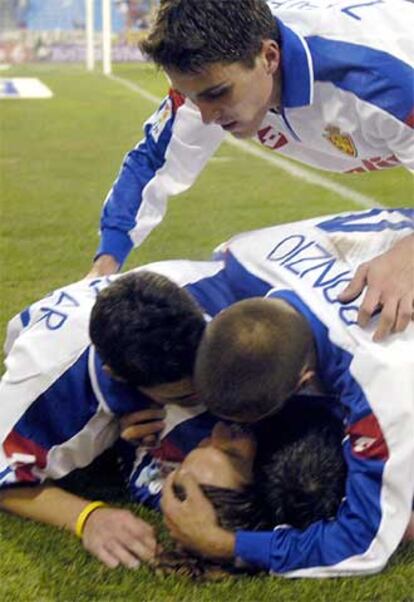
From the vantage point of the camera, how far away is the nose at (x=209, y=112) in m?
2.70

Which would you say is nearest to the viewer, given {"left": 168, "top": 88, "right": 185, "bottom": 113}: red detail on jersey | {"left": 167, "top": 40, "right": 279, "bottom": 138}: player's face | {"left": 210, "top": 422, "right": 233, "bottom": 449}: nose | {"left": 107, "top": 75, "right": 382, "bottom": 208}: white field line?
{"left": 210, "top": 422, "right": 233, "bottom": 449}: nose

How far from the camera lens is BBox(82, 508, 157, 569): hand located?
8.18 feet

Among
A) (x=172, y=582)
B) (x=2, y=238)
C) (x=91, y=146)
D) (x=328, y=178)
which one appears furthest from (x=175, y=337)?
(x=91, y=146)

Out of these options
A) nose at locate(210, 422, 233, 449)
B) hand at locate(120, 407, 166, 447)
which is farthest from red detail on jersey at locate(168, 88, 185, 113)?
nose at locate(210, 422, 233, 449)

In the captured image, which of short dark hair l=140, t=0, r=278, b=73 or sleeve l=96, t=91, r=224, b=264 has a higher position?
short dark hair l=140, t=0, r=278, b=73

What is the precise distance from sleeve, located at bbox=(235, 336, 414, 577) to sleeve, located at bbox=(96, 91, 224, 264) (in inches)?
51.1

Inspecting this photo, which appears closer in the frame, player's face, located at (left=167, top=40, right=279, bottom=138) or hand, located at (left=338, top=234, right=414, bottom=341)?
hand, located at (left=338, top=234, right=414, bottom=341)

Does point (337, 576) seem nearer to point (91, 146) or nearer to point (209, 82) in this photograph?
point (209, 82)

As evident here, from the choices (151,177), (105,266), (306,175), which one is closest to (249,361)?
(105,266)

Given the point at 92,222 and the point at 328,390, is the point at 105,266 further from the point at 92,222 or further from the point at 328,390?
the point at 92,222

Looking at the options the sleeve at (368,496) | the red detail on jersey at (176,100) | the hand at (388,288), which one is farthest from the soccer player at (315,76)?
the red detail on jersey at (176,100)

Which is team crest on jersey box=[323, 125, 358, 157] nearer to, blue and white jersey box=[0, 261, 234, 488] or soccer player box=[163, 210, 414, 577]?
soccer player box=[163, 210, 414, 577]

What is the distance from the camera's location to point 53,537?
2.61m

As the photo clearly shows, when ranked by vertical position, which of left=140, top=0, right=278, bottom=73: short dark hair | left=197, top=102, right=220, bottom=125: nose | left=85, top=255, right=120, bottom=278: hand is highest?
left=140, top=0, right=278, bottom=73: short dark hair
